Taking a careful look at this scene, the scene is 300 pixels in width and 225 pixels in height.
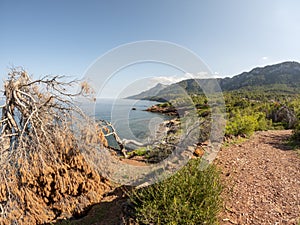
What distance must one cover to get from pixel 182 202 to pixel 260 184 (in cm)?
186

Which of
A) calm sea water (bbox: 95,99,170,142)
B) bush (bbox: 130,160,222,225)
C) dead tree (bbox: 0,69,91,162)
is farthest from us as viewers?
calm sea water (bbox: 95,99,170,142)

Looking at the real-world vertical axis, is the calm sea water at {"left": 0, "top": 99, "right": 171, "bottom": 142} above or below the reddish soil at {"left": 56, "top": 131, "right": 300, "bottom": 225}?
above

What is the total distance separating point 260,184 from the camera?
3102mm

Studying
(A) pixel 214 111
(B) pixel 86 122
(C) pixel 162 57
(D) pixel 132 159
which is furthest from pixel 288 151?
(B) pixel 86 122

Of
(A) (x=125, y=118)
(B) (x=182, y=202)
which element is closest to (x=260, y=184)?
(B) (x=182, y=202)

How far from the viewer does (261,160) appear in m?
4.18

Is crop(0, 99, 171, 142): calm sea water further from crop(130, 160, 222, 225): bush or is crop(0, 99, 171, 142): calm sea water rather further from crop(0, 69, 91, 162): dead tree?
crop(130, 160, 222, 225): bush

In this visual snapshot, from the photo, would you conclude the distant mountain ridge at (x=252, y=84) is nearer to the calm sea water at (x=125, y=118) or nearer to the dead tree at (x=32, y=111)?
the calm sea water at (x=125, y=118)

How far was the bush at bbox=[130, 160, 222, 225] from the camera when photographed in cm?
191

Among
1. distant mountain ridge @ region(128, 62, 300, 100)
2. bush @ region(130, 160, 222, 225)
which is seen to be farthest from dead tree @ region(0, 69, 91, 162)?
distant mountain ridge @ region(128, 62, 300, 100)

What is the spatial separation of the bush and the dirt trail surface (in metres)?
0.35

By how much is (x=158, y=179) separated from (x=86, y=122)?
203cm

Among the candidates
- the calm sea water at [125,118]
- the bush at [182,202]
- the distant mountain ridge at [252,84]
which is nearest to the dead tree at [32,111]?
the calm sea water at [125,118]

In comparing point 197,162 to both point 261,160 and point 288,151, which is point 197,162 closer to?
point 261,160
